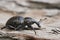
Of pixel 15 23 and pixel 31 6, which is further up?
pixel 31 6

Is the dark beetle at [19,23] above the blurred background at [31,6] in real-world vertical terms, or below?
below

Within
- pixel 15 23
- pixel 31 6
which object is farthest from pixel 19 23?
pixel 31 6

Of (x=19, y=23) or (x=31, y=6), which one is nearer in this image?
(x=19, y=23)

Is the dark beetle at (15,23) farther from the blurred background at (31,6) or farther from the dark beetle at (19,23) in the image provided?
the blurred background at (31,6)

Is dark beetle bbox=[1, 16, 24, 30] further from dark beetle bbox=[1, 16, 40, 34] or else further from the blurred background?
the blurred background

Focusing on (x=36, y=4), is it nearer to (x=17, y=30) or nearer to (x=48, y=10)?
(x=48, y=10)

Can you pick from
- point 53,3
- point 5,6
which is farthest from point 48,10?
point 5,6

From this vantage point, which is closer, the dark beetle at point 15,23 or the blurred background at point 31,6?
the dark beetle at point 15,23

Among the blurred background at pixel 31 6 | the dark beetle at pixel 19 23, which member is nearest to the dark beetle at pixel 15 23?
the dark beetle at pixel 19 23

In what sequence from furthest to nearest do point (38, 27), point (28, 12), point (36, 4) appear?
point (36, 4) < point (28, 12) < point (38, 27)

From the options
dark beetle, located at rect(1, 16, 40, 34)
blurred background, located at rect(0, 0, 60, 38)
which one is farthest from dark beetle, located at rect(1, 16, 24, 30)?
blurred background, located at rect(0, 0, 60, 38)

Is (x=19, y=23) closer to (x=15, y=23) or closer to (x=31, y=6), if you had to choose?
(x=15, y=23)
